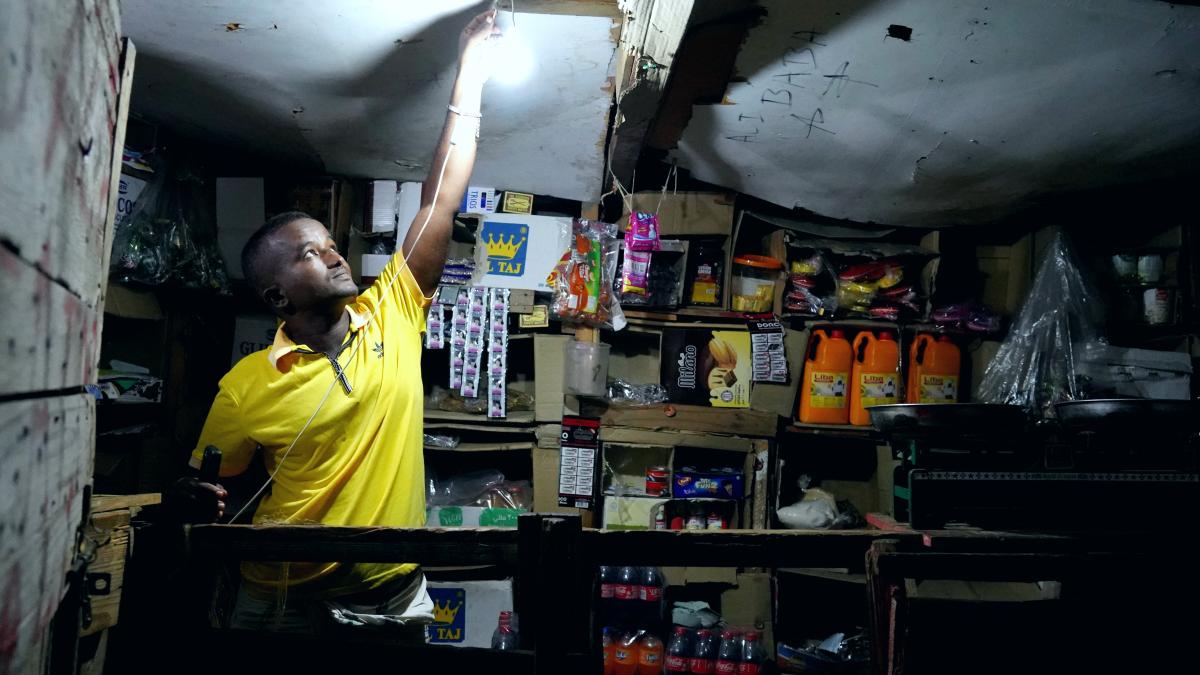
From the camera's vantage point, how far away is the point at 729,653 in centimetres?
352

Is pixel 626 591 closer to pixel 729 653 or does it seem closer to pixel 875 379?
pixel 729 653

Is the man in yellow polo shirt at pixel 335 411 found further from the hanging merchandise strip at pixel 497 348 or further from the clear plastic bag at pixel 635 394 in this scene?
the clear plastic bag at pixel 635 394

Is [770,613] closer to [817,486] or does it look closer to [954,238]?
[817,486]

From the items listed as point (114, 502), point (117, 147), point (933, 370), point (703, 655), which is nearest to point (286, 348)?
point (114, 502)

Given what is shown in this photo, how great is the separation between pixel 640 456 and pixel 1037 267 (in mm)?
2481

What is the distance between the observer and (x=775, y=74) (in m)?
2.51

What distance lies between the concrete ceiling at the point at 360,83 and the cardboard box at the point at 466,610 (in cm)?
215

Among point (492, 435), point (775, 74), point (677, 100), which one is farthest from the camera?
point (492, 435)

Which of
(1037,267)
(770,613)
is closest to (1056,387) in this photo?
(1037,267)

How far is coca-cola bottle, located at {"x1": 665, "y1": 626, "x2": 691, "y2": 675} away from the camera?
11.5 ft

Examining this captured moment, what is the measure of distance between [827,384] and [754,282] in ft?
2.30

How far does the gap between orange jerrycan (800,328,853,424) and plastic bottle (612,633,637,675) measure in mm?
1537

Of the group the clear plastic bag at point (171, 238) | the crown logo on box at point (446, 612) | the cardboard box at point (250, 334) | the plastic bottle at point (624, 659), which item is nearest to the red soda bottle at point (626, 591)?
the plastic bottle at point (624, 659)

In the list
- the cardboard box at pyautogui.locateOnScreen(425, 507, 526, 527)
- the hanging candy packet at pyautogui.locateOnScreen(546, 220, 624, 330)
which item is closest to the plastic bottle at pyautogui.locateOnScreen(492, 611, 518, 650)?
the cardboard box at pyautogui.locateOnScreen(425, 507, 526, 527)
